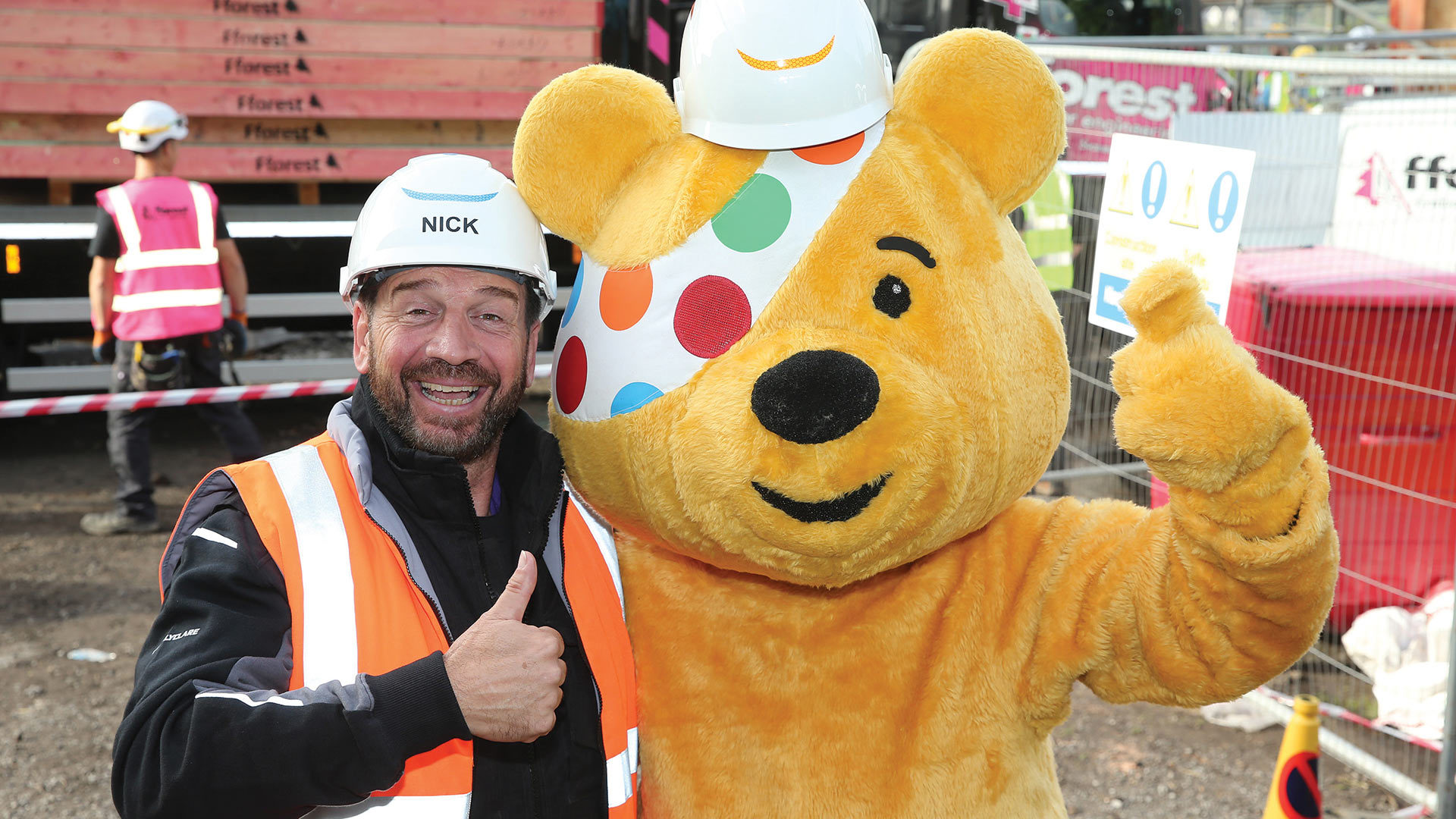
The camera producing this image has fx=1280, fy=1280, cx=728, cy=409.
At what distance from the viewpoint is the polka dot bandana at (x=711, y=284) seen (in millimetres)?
1970

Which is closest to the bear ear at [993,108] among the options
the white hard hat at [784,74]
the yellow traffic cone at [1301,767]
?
the white hard hat at [784,74]

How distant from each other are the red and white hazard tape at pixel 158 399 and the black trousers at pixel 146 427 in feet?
0.52

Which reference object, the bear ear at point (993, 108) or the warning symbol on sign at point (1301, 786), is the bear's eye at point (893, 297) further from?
the warning symbol on sign at point (1301, 786)

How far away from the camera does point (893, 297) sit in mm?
1943

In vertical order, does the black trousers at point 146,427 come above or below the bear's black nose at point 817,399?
below

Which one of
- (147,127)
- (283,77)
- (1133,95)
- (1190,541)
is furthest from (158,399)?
(1133,95)

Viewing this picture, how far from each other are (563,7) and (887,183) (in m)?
6.23

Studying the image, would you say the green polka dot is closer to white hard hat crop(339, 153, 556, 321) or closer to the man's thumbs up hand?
white hard hat crop(339, 153, 556, 321)

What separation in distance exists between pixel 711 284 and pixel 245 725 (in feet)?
3.01

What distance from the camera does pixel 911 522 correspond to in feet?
6.15

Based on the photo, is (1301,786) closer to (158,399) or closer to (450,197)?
(450,197)

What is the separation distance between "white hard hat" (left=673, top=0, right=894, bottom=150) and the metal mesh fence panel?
2.08 metres

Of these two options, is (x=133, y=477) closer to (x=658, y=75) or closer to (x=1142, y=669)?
(x=658, y=75)

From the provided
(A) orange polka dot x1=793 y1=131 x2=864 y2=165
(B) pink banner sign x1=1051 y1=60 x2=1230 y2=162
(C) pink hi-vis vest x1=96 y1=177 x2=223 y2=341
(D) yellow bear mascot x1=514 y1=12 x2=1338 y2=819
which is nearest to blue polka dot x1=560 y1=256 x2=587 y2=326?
(D) yellow bear mascot x1=514 y1=12 x2=1338 y2=819
